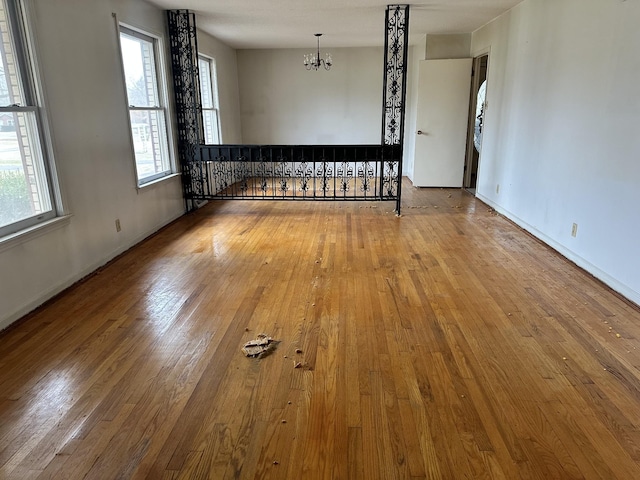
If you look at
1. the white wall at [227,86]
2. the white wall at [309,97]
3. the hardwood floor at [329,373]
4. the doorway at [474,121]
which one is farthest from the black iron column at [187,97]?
the doorway at [474,121]

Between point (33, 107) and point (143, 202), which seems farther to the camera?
point (143, 202)

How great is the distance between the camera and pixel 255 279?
3.56 metres

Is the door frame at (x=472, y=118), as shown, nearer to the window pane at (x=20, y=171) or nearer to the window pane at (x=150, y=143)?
the window pane at (x=150, y=143)

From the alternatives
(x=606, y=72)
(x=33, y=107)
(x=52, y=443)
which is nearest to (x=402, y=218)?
(x=606, y=72)

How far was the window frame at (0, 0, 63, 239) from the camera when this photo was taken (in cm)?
289

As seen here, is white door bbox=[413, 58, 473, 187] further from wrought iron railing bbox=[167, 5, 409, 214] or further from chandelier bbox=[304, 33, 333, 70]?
chandelier bbox=[304, 33, 333, 70]

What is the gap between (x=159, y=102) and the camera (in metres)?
5.25

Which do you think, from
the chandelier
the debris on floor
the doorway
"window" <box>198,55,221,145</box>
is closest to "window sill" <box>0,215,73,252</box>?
the debris on floor

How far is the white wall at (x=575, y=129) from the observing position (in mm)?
3125

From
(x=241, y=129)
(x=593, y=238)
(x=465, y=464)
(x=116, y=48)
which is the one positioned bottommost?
(x=465, y=464)

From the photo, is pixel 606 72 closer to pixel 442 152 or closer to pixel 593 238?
pixel 593 238

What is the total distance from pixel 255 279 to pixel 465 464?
7.37ft

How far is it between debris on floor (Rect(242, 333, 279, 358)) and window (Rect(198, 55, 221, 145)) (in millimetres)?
5103

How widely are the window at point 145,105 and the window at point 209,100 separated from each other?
1.69 metres
